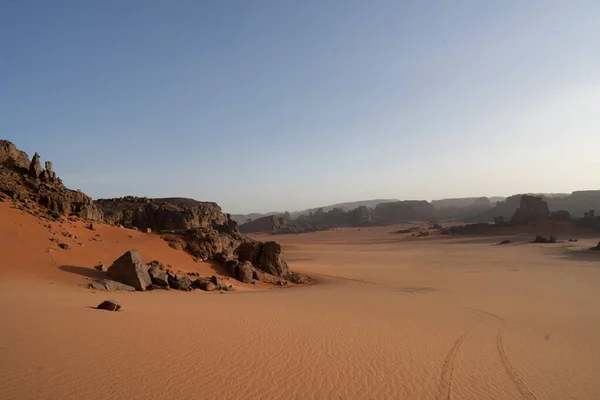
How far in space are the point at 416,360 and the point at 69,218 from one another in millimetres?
19994

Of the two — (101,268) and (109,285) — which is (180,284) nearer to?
(109,285)

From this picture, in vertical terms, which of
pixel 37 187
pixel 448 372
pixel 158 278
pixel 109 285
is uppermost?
pixel 37 187

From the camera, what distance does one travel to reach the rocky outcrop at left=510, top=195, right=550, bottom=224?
211 feet

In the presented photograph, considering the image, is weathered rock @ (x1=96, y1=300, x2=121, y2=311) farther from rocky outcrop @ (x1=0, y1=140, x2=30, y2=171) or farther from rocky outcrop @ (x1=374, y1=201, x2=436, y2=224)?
rocky outcrop @ (x1=374, y1=201, x2=436, y2=224)

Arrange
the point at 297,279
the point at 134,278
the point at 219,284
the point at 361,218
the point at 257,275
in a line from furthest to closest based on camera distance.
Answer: the point at 361,218, the point at 297,279, the point at 257,275, the point at 219,284, the point at 134,278

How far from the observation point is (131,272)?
49.1 feet

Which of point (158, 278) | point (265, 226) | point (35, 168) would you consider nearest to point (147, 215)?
point (35, 168)

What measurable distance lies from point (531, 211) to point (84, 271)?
71.9 meters

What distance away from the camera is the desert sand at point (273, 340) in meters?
6.04

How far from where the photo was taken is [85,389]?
5.24 m

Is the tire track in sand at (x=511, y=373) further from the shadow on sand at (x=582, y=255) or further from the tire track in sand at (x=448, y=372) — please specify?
the shadow on sand at (x=582, y=255)

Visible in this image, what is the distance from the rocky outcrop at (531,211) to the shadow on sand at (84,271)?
69.2m

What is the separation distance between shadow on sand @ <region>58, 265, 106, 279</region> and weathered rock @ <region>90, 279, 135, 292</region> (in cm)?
108

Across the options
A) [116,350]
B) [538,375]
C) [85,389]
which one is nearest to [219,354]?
[116,350]
